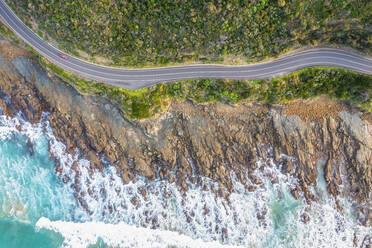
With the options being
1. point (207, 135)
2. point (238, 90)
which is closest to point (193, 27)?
point (238, 90)

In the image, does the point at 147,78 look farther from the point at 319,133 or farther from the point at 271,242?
the point at 271,242

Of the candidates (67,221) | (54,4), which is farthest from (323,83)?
(67,221)

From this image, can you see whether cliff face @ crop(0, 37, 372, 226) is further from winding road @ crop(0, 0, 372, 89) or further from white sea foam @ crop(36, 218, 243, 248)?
white sea foam @ crop(36, 218, 243, 248)

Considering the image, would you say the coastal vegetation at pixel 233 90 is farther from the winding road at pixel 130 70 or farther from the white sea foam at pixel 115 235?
the white sea foam at pixel 115 235

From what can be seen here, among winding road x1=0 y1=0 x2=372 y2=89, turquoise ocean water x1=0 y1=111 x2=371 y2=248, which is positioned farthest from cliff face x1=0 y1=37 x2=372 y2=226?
winding road x1=0 y1=0 x2=372 y2=89

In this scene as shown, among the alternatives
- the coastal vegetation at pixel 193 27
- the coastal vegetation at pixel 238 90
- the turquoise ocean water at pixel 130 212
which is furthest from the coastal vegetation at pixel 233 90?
the turquoise ocean water at pixel 130 212

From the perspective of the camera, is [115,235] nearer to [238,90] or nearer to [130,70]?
[130,70]
